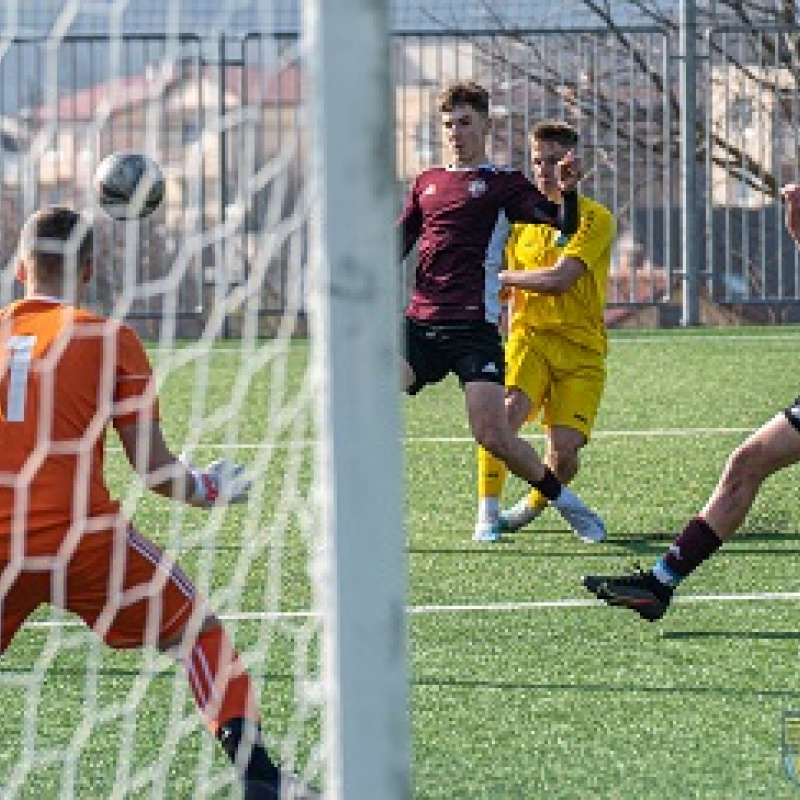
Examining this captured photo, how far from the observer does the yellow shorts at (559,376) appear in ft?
29.1

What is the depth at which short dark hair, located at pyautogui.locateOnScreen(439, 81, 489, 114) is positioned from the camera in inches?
329

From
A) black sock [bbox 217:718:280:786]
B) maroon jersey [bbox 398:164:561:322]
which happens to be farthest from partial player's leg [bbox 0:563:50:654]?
maroon jersey [bbox 398:164:561:322]

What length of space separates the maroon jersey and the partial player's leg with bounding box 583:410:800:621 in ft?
6.49

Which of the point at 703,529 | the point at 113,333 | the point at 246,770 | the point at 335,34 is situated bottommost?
the point at 246,770

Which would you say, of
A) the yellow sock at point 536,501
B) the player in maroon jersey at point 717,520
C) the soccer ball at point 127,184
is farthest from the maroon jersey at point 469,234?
the soccer ball at point 127,184

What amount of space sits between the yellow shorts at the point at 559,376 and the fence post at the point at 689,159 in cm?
907

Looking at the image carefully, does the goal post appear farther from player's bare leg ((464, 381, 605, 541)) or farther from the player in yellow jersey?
the player in yellow jersey

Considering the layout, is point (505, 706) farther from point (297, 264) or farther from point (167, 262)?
point (167, 262)

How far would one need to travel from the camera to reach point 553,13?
18891 mm

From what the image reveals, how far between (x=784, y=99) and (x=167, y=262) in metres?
5.74

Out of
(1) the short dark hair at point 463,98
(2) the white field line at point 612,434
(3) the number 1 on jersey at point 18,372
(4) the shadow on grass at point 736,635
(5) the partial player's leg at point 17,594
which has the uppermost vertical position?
(1) the short dark hair at point 463,98

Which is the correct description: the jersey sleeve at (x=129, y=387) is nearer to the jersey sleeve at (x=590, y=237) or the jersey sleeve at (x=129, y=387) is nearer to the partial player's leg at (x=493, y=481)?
the partial player's leg at (x=493, y=481)

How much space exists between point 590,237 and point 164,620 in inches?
163

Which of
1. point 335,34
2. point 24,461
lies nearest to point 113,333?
point 24,461
